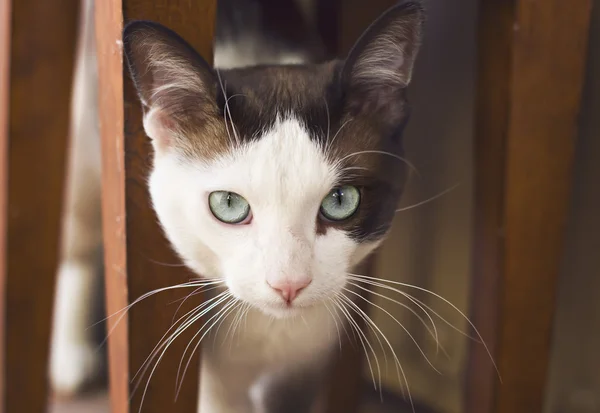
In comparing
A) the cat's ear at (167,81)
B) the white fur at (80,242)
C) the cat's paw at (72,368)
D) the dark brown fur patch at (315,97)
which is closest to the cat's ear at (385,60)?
the dark brown fur patch at (315,97)

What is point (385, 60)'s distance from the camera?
17.2 inches

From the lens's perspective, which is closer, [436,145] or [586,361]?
[436,145]

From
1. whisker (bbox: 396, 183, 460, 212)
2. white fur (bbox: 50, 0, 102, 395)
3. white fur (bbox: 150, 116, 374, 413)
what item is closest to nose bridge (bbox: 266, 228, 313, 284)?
white fur (bbox: 150, 116, 374, 413)

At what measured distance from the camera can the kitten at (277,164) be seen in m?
0.42

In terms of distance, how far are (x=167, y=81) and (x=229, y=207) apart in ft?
0.34

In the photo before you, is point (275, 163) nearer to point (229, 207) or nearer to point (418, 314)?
point (229, 207)

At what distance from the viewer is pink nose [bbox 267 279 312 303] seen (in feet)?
1.35

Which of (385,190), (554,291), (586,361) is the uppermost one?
(385,190)

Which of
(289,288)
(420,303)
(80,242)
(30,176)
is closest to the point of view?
(289,288)

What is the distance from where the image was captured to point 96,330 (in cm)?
61

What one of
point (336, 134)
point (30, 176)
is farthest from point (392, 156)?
point (30, 176)

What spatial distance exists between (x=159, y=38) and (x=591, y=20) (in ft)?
1.37

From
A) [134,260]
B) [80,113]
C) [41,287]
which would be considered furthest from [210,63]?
[41,287]

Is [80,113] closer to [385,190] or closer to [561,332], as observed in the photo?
[385,190]
